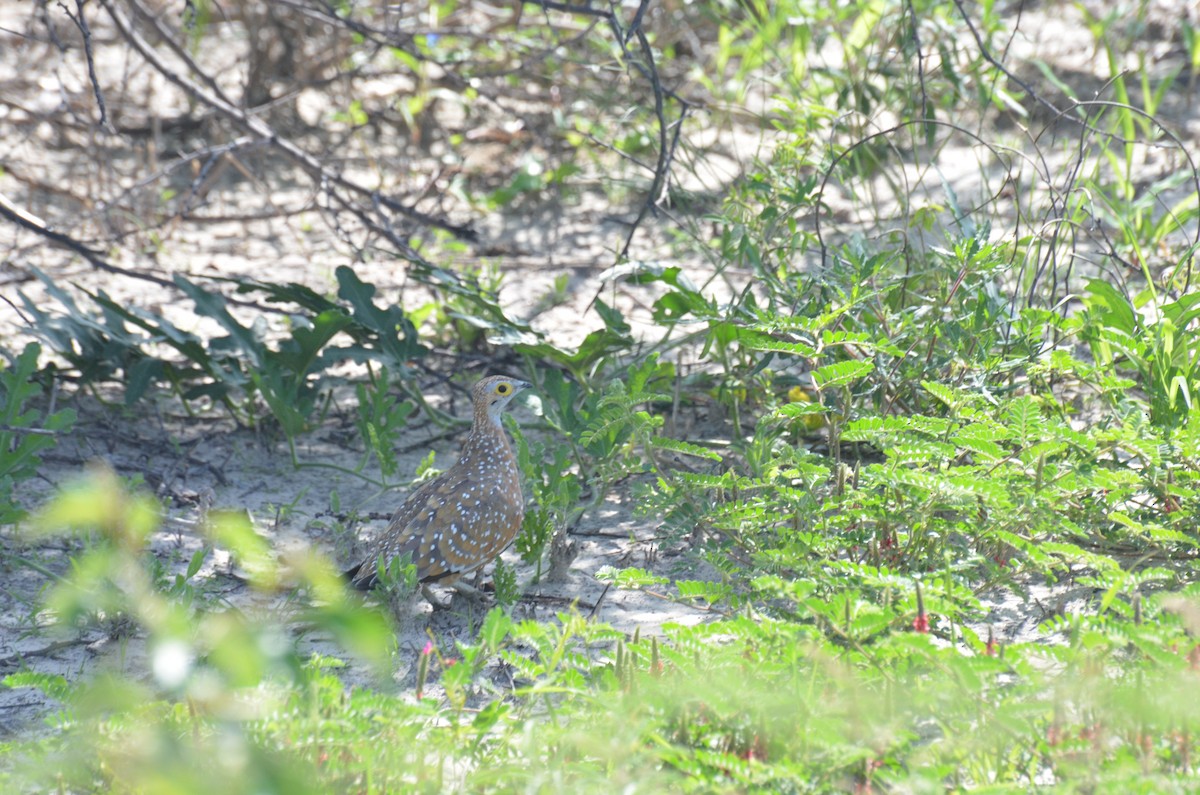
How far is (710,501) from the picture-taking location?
3865 mm

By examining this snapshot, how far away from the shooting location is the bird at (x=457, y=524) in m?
3.59

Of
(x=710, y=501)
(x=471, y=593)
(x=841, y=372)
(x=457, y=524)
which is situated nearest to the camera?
(x=841, y=372)

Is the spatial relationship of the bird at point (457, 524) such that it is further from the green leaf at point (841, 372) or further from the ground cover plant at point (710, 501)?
the green leaf at point (841, 372)

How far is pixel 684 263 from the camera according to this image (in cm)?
636

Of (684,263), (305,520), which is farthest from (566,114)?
(305,520)

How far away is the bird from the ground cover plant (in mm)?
103

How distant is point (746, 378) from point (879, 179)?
316 cm

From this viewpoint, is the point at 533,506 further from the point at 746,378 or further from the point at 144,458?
the point at 144,458

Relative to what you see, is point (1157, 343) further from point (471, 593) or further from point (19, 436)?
point (19, 436)

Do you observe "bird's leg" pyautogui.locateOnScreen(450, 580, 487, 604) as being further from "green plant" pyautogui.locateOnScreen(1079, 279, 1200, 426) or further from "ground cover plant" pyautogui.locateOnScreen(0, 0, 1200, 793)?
"green plant" pyautogui.locateOnScreen(1079, 279, 1200, 426)

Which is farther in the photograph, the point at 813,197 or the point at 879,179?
the point at 879,179

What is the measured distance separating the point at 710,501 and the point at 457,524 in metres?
0.81

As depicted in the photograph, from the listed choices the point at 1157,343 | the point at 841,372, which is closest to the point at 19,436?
the point at 841,372

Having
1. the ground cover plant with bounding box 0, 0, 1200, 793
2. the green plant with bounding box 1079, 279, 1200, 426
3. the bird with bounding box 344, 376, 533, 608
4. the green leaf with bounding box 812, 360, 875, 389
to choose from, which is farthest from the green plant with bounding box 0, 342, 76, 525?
the green plant with bounding box 1079, 279, 1200, 426
